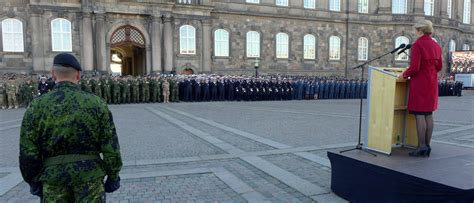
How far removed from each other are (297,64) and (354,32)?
26.2ft

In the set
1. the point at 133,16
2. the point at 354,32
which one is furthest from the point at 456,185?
the point at 354,32

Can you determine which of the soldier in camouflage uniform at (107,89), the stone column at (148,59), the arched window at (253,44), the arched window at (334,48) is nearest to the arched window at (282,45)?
the arched window at (253,44)

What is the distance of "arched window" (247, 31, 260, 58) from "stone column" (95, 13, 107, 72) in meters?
12.8

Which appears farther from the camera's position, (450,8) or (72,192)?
(450,8)

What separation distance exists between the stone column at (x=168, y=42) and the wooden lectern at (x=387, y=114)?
25.1 metres

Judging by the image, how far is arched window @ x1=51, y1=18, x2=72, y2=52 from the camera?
25766 mm

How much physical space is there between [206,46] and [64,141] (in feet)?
92.9

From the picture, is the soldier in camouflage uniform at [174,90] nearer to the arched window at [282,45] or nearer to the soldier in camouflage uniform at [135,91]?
the soldier in camouflage uniform at [135,91]

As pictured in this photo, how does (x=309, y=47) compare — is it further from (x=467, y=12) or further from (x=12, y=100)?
(x=12, y=100)

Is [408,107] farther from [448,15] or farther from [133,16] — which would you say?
[448,15]

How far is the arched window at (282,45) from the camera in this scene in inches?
1344

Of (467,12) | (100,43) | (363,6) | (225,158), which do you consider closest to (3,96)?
(100,43)

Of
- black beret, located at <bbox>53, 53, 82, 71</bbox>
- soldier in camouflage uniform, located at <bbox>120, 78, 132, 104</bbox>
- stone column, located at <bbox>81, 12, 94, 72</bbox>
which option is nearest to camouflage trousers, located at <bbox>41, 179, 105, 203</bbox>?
black beret, located at <bbox>53, 53, 82, 71</bbox>

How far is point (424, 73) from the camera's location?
4.48m
